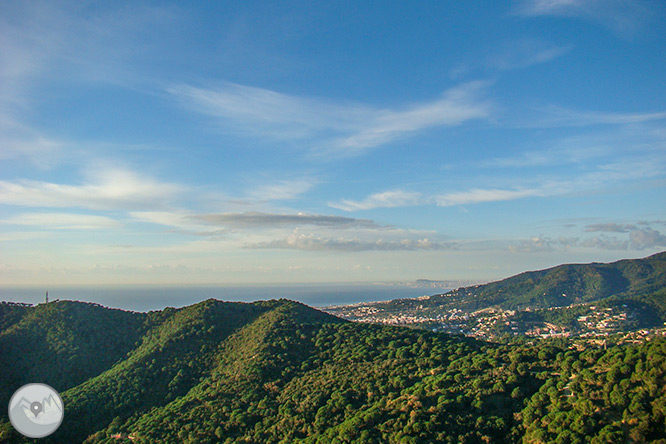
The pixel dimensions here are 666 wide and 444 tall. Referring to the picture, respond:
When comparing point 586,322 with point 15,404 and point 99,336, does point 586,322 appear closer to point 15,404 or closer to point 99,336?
point 99,336

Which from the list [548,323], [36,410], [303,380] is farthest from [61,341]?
[548,323]

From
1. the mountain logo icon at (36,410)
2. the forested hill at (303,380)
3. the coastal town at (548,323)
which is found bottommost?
the coastal town at (548,323)

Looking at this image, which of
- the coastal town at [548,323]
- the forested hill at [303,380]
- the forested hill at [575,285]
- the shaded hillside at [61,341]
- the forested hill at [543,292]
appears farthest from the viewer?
the forested hill at [575,285]

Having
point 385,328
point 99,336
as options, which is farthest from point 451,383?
point 99,336

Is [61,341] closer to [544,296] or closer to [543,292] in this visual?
[544,296]

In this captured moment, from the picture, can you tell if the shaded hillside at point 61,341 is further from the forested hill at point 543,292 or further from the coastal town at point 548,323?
the forested hill at point 543,292

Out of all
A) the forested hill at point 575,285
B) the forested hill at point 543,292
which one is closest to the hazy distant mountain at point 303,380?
the forested hill at point 543,292

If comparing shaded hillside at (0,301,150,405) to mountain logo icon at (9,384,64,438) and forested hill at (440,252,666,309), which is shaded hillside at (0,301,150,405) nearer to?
mountain logo icon at (9,384,64,438)

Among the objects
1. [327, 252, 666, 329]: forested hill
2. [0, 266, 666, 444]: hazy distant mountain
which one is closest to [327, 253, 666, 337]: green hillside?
[327, 252, 666, 329]: forested hill
